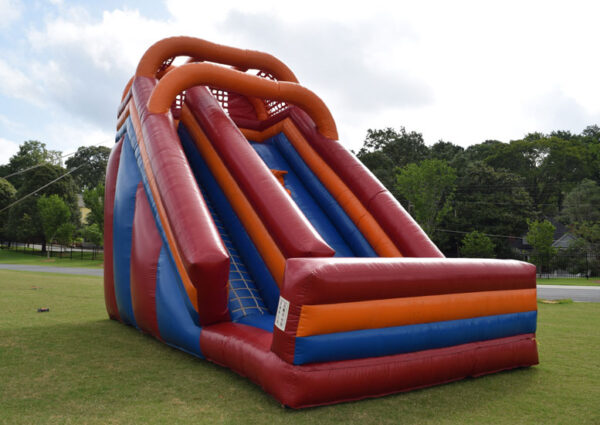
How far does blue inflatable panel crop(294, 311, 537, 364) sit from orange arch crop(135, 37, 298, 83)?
4093 mm

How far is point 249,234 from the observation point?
4.10m

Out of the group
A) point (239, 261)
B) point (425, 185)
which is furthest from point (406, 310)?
point (425, 185)

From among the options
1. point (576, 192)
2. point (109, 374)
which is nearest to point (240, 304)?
point (109, 374)

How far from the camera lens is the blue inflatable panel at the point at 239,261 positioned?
3.77 m

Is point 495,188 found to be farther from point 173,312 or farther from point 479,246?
point 173,312

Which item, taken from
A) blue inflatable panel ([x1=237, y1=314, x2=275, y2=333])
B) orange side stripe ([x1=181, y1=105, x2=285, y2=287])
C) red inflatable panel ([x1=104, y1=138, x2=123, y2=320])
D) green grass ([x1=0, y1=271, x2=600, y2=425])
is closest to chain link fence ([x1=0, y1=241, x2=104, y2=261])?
red inflatable panel ([x1=104, y1=138, x2=123, y2=320])

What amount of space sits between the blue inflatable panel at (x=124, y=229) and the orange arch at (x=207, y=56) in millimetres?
1149

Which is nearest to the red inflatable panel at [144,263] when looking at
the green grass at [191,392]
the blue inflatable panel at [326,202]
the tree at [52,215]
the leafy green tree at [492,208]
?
the green grass at [191,392]

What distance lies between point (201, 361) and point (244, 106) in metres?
3.98

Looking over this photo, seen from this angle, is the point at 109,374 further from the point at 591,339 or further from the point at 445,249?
the point at 445,249

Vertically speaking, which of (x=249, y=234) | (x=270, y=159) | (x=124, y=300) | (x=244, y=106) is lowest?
(x=124, y=300)

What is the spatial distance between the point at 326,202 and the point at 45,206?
25.0 metres

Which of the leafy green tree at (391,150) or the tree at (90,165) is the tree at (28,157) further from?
the leafy green tree at (391,150)

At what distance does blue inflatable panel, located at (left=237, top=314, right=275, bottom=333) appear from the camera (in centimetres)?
334
